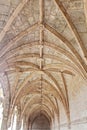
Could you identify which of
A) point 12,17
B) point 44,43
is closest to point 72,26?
point 44,43

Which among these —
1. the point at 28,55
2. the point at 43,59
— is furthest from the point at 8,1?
the point at 43,59

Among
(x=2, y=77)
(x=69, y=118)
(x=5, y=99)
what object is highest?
(x=2, y=77)

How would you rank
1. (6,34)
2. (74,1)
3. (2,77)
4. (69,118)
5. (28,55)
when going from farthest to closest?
(69,118), (2,77), (28,55), (6,34), (74,1)

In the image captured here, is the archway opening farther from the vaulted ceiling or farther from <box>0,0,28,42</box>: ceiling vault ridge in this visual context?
<box>0,0,28,42</box>: ceiling vault ridge

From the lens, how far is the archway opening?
31562 mm

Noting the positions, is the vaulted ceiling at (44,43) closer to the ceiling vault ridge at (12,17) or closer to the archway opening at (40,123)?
the ceiling vault ridge at (12,17)

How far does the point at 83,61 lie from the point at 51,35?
210cm

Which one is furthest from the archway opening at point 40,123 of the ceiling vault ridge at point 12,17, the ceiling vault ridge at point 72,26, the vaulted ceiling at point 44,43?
the ceiling vault ridge at point 12,17

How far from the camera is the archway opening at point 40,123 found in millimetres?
31562

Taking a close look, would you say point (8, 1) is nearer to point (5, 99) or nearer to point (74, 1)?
point (74, 1)

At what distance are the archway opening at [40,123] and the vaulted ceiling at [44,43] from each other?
18322 millimetres

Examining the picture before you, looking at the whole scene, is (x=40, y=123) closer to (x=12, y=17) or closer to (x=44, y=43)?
(x=44, y=43)

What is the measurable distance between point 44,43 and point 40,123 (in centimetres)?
2438

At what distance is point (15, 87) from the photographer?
14.2 meters
